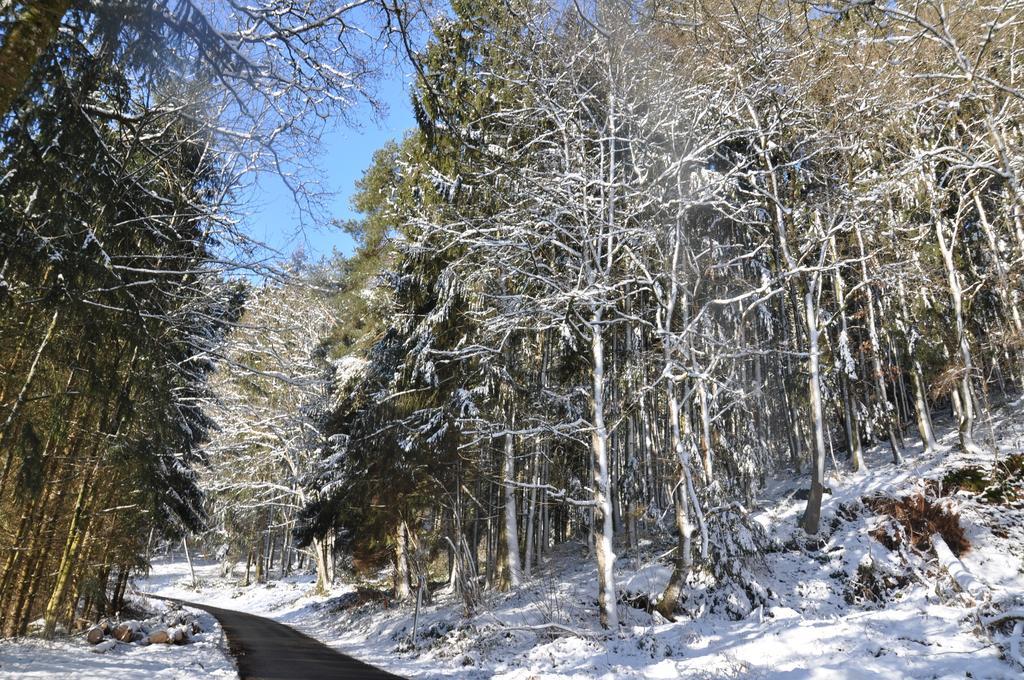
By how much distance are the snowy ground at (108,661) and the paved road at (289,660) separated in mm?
363

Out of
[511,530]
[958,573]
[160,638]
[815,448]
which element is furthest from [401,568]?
[958,573]

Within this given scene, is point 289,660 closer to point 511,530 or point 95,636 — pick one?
point 95,636

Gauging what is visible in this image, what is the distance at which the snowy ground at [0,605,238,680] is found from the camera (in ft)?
23.2

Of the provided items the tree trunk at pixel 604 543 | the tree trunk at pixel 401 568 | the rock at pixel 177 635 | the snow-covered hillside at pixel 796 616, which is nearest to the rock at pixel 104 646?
the rock at pixel 177 635

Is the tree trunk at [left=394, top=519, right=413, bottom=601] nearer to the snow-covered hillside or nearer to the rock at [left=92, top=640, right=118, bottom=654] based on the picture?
the snow-covered hillside

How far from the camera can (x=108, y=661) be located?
28.2 feet

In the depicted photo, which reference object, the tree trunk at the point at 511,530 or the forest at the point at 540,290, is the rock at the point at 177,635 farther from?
the tree trunk at the point at 511,530

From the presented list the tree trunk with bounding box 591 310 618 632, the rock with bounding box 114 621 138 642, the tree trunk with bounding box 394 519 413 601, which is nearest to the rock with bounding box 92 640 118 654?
the rock with bounding box 114 621 138 642

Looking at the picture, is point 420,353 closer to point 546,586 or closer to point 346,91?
point 546,586

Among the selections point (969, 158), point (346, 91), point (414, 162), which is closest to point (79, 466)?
point (346, 91)

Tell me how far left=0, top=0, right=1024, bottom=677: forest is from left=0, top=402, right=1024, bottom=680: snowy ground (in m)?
0.24

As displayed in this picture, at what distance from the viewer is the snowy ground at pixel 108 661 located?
7059 millimetres

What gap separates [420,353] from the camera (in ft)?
44.6

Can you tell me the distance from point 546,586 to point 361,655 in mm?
4128
